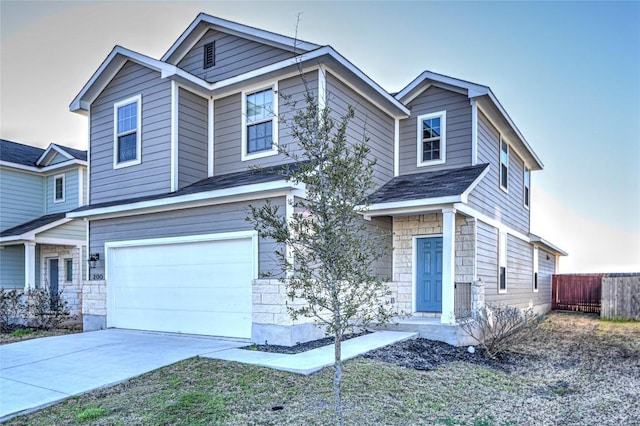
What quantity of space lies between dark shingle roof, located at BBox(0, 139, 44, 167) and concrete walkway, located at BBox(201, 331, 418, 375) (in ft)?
48.7

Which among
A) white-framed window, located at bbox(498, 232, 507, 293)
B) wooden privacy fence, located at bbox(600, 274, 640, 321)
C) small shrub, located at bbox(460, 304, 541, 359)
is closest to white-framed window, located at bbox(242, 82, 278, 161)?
small shrub, located at bbox(460, 304, 541, 359)

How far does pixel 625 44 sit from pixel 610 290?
27.5 feet

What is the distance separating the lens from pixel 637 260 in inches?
799

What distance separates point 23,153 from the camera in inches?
743

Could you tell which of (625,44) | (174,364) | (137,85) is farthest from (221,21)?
(625,44)

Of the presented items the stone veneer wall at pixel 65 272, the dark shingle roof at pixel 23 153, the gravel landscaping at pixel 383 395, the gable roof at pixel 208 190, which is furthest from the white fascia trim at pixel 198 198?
the dark shingle roof at pixel 23 153

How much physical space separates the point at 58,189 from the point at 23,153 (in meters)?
2.40

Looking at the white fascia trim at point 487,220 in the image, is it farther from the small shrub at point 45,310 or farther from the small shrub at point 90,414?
the small shrub at point 45,310

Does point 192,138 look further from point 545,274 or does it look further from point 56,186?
point 545,274

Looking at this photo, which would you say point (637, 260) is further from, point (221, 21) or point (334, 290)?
point (334, 290)

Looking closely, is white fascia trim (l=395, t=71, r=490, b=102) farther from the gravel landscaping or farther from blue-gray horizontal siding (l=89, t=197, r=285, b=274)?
the gravel landscaping

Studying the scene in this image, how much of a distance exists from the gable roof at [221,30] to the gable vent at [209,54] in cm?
35

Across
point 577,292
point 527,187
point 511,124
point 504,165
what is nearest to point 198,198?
point 511,124

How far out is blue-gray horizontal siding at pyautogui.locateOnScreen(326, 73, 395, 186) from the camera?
10199 mm
